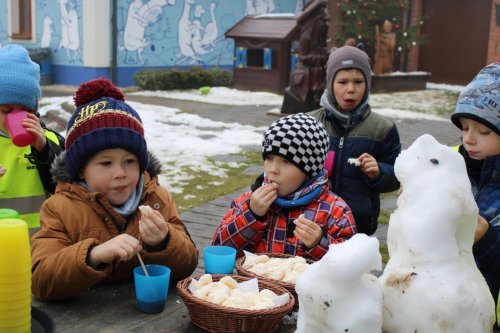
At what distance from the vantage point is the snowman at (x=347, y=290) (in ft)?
4.99

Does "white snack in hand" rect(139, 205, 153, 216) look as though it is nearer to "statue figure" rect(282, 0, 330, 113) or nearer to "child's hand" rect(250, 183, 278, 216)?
"child's hand" rect(250, 183, 278, 216)

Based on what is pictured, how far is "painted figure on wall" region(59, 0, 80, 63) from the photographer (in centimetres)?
1770

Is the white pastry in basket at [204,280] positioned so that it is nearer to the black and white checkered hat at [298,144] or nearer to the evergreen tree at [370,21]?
the black and white checkered hat at [298,144]

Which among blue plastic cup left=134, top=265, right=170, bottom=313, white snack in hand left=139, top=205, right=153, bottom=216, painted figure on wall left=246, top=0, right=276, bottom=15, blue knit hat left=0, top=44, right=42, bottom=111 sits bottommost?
blue plastic cup left=134, top=265, right=170, bottom=313

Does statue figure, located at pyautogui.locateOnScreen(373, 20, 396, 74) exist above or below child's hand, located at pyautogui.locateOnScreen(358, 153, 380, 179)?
above

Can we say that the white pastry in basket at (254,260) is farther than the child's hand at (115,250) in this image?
Yes

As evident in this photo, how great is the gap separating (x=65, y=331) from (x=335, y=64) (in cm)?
230

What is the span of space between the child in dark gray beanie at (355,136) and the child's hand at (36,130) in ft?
5.08

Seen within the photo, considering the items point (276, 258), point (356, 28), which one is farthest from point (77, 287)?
point (356, 28)

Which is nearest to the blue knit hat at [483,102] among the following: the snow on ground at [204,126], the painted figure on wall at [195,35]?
the snow on ground at [204,126]

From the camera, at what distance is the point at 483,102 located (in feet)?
7.54

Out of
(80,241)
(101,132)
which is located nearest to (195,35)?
(101,132)

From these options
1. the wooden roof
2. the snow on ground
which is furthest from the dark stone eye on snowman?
the wooden roof

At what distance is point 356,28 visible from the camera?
733 inches
